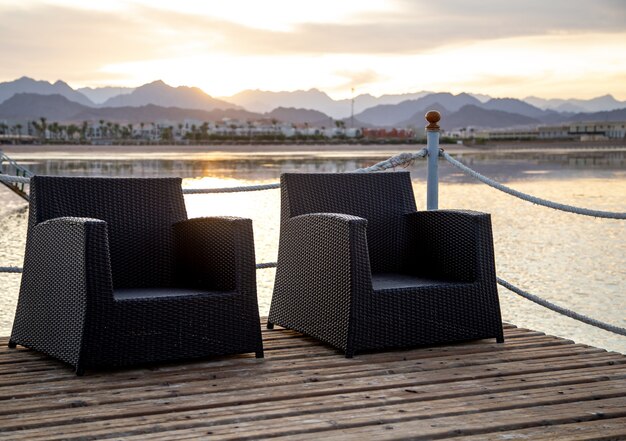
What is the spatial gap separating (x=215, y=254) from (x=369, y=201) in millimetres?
→ 851

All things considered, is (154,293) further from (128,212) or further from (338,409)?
(338,409)

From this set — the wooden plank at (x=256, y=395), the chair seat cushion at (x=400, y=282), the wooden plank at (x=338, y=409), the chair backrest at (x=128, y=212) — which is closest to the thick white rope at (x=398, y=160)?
the chair seat cushion at (x=400, y=282)

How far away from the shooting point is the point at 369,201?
3.69m

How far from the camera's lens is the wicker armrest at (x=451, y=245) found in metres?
3.35

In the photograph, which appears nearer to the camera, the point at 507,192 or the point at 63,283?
the point at 63,283

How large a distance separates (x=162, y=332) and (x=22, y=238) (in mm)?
13187

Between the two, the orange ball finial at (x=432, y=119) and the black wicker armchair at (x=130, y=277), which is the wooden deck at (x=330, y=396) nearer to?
the black wicker armchair at (x=130, y=277)

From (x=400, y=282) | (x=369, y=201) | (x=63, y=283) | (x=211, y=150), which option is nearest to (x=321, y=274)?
(x=400, y=282)

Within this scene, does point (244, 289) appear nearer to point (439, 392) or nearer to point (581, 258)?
point (439, 392)

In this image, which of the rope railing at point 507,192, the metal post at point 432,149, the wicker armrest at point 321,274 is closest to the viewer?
the wicker armrest at point 321,274

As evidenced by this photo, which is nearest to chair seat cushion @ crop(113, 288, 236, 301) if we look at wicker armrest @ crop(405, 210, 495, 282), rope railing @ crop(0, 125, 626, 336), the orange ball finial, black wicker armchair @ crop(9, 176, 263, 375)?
black wicker armchair @ crop(9, 176, 263, 375)

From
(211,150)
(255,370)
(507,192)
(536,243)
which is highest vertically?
(507,192)

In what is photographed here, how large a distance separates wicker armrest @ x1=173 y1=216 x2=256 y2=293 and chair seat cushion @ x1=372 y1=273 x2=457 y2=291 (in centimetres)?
51

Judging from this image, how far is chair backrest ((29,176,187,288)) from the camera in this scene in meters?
3.20
